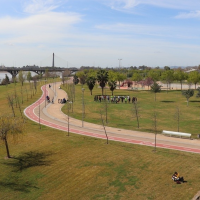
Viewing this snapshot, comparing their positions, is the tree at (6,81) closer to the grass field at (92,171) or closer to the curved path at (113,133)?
→ the curved path at (113,133)

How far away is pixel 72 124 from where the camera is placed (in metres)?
39.9

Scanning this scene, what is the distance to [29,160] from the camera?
25.4 metres

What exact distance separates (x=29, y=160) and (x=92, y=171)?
696cm

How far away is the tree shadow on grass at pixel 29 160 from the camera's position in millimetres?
24047

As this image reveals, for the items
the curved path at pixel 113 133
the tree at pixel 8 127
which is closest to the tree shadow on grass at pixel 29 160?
the tree at pixel 8 127

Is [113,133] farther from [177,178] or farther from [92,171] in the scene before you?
[177,178]

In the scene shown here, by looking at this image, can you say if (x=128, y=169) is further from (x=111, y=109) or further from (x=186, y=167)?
(x=111, y=109)

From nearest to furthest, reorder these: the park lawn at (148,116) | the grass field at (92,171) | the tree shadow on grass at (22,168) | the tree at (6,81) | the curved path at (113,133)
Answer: the grass field at (92,171) < the tree shadow on grass at (22,168) < the curved path at (113,133) < the park lawn at (148,116) < the tree at (6,81)

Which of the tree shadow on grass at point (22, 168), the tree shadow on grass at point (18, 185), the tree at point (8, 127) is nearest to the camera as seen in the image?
the tree shadow on grass at point (18, 185)

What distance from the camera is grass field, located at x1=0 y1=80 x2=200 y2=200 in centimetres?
1905

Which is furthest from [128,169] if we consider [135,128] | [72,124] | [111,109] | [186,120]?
[111,109]

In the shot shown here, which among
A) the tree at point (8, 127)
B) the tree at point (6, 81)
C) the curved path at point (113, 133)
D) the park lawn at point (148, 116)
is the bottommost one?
the curved path at point (113, 133)

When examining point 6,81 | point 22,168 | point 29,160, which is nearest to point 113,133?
point 29,160

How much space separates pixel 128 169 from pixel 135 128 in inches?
584
